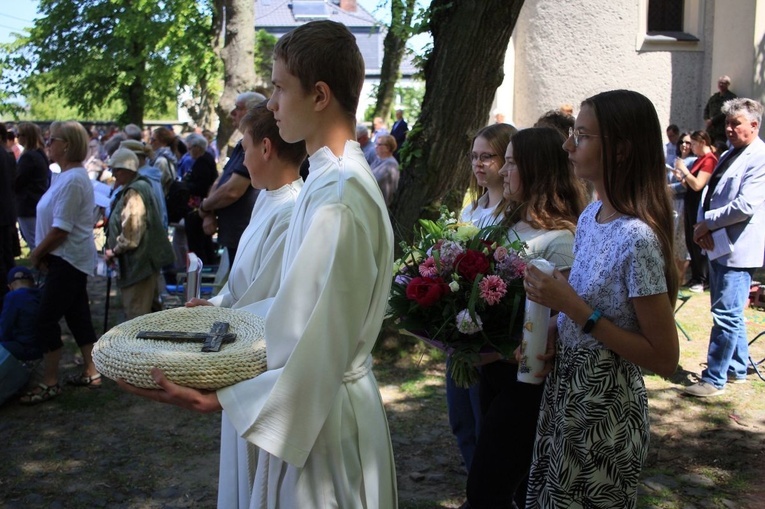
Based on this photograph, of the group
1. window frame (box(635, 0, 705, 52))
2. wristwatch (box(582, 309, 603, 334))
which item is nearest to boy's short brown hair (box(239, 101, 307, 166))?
wristwatch (box(582, 309, 603, 334))

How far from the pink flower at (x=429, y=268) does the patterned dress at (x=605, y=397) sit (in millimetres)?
616

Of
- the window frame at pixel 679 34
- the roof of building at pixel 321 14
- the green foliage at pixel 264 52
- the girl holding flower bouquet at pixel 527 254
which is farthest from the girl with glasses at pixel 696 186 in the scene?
the roof of building at pixel 321 14

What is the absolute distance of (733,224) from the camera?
602 centimetres

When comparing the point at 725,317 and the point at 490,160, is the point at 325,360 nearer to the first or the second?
the point at 490,160

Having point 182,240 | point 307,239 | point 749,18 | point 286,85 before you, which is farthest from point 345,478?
point 749,18

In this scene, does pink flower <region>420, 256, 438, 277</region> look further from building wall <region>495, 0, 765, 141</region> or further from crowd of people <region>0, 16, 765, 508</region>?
building wall <region>495, 0, 765, 141</region>

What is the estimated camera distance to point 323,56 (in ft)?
7.36

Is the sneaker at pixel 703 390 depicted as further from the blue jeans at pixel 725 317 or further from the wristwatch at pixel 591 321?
the wristwatch at pixel 591 321

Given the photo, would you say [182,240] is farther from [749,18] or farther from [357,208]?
[749,18]

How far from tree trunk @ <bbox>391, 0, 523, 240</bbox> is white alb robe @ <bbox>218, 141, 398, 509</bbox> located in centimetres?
393

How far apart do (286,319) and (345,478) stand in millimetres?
500

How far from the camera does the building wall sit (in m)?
16.0

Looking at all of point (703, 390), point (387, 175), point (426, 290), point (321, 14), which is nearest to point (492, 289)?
point (426, 290)

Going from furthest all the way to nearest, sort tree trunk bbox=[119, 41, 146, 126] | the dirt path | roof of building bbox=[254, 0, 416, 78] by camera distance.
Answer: roof of building bbox=[254, 0, 416, 78] → tree trunk bbox=[119, 41, 146, 126] → the dirt path
